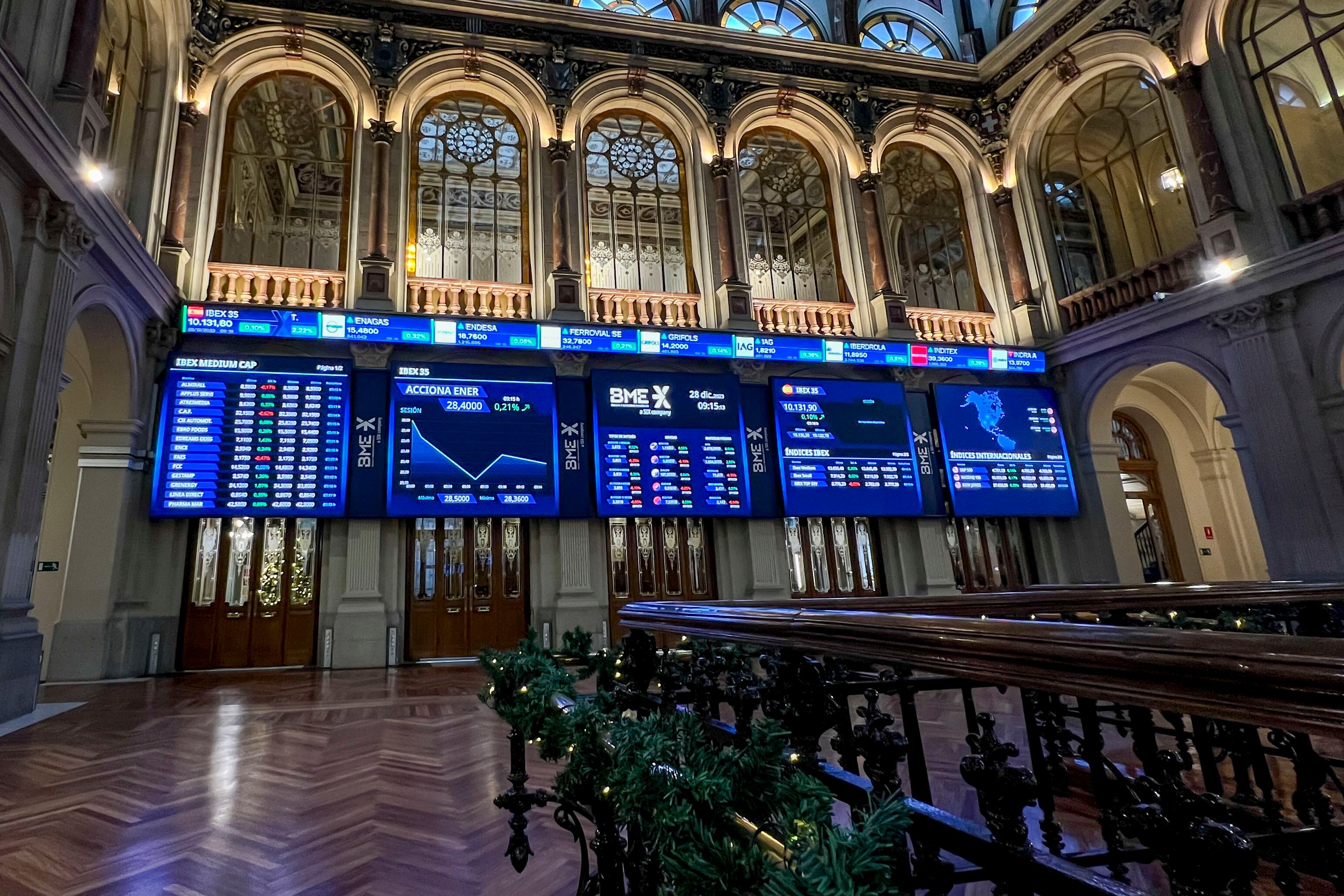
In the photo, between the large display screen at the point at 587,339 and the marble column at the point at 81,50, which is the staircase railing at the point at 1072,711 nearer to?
the large display screen at the point at 587,339

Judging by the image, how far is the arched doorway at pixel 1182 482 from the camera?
11281 mm

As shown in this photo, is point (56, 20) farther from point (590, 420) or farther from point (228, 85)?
point (590, 420)

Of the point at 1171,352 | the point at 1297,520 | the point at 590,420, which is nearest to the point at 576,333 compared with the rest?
the point at 590,420

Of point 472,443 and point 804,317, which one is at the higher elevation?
point 804,317

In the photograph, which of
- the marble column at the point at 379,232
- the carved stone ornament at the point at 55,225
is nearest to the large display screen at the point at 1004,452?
the marble column at the point at 379,232

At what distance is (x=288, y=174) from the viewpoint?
900 centimetres

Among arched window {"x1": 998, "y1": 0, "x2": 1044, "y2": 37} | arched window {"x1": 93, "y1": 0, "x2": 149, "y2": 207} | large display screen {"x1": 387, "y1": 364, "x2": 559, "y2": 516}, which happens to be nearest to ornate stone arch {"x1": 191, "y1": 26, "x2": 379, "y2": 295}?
arched window {"x1": 93, "y1": 0, "x2": 149, "y2": 207}

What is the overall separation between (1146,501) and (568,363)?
10331 millimetres

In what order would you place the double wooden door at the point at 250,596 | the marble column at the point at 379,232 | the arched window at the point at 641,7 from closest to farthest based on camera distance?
the double wooden door at the point at 250,596 < the marble column at the point at 379,232 < the arched window at the point at 641,7

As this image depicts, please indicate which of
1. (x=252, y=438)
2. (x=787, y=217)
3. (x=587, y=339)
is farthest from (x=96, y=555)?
(x=787, y=217)

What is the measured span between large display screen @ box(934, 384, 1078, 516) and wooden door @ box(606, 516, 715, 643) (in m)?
3.54

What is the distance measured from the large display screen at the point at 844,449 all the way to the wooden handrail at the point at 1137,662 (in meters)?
7.87

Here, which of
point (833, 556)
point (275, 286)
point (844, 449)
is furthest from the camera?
point (833, 556)

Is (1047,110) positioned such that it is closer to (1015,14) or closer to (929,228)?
(1015,14)
